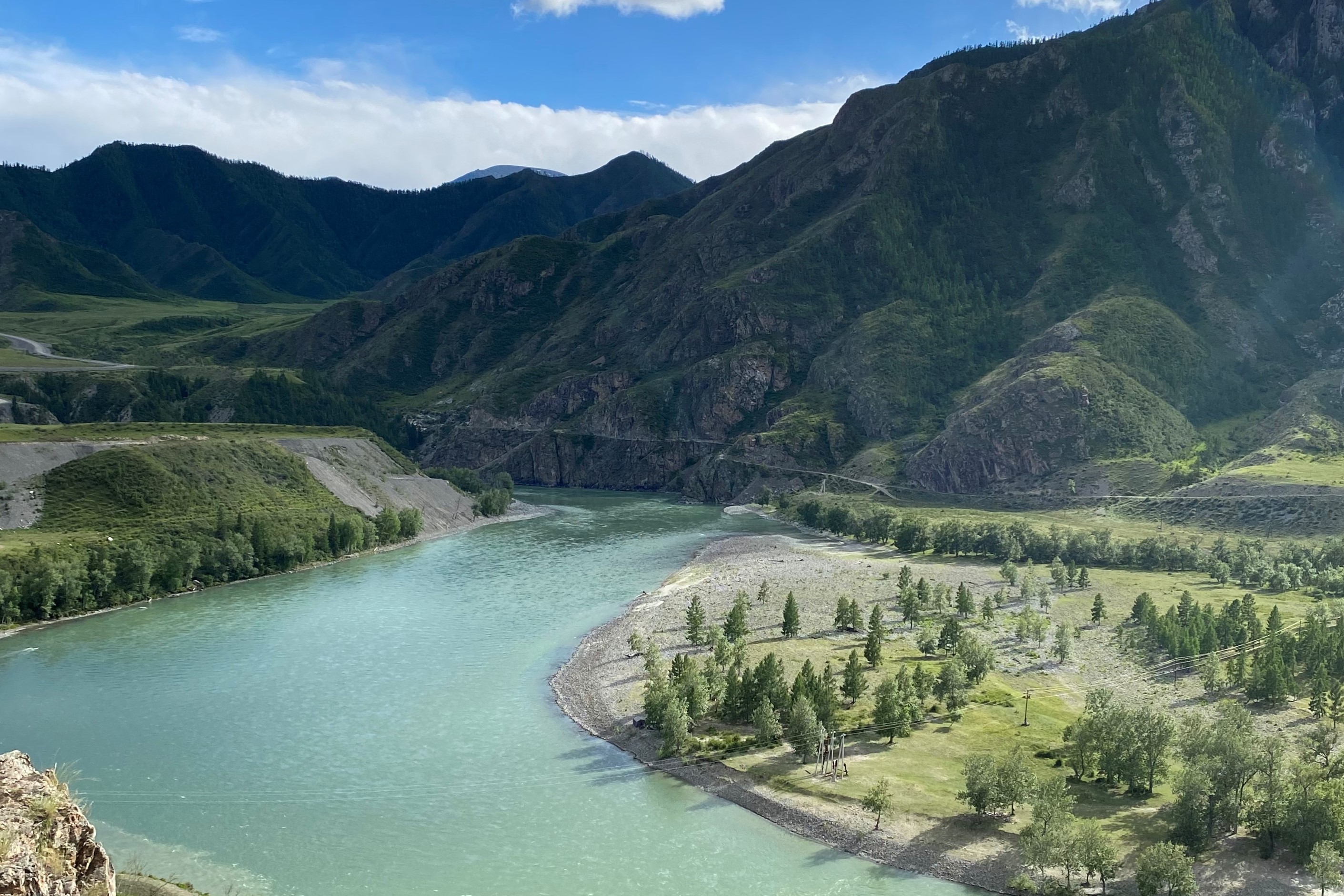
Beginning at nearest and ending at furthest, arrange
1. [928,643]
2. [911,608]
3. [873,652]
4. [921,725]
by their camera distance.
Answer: [921,725] → [873,652] → [928,643] → [911,608]

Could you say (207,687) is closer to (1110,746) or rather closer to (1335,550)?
(1110,746)

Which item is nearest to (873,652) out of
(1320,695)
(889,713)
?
(889,713)

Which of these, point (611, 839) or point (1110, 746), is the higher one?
point (1110, 746)

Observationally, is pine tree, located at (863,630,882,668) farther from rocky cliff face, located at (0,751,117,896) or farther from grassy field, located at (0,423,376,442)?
grassy field, located at (0,423,376,442)

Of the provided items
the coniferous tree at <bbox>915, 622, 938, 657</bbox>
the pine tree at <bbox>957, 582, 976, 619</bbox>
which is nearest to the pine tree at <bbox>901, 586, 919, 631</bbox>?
the pine tree at <bbox>957, 582, 976, 619</bbox>

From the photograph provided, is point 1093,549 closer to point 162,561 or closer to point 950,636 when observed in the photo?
point 950,636

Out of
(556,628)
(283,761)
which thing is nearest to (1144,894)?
(283,761)

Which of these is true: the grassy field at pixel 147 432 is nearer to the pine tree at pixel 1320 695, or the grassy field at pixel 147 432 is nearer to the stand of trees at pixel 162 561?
the stand of trees at pixel 162 561
